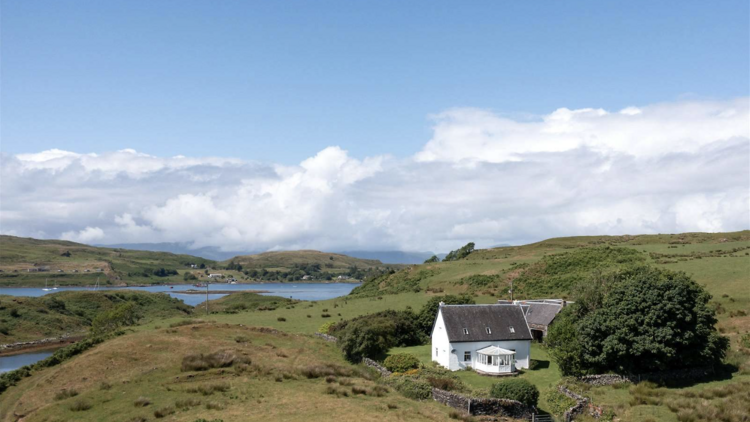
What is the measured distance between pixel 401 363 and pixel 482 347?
288 inches

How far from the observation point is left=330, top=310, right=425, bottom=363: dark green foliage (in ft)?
175

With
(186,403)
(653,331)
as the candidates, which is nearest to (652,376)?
(653,331)

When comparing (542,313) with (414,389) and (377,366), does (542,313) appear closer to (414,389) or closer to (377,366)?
(377,366)

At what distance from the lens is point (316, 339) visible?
61781mm

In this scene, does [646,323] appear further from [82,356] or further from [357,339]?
[82,356]

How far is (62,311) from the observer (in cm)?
10631

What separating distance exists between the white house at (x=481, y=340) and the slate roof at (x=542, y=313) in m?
7.86

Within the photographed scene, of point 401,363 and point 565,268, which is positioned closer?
point 401,363

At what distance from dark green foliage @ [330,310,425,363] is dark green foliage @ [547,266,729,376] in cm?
1868

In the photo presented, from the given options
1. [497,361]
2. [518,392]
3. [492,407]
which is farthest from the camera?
[497,361]

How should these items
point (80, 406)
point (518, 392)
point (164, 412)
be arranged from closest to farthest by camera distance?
point (164, 412) → point (518, 392) → point (80, 406)

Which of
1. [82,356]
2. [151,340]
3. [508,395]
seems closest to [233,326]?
[151,340]

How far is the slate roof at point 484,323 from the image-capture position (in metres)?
46.7

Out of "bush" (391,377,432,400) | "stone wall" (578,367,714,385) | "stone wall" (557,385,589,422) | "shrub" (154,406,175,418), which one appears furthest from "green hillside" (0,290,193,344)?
"stone wall" (557,385,589,422)
